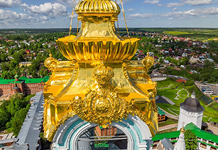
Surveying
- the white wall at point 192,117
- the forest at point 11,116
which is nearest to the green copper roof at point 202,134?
the white wall at point 192,117

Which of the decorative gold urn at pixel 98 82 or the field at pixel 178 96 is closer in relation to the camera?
the decorative gold urn at pixel 98 82

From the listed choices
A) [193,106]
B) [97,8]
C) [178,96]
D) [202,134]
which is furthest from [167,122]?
[97,8]

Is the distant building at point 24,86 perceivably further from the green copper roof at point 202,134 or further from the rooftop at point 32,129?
the green copper roof at point 202,134

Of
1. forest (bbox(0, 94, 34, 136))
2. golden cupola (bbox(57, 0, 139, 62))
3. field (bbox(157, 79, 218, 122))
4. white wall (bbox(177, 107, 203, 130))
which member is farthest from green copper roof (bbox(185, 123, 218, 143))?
forest (bbox(0, 94, 34, 136))

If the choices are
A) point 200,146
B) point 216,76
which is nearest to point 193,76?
point 216,76

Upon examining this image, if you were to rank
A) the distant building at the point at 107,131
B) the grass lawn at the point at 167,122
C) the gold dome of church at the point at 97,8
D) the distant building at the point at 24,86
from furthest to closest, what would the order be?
1. the distant building at the point at 24,86
2. the grass lawn at the point at 167,122
3. the distant building at the point at 107,131
4. the gold dome of church at the point at 97,8

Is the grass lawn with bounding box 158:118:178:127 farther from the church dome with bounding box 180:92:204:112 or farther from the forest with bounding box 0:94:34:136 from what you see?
the forest with bounding box 0:94:34:136
